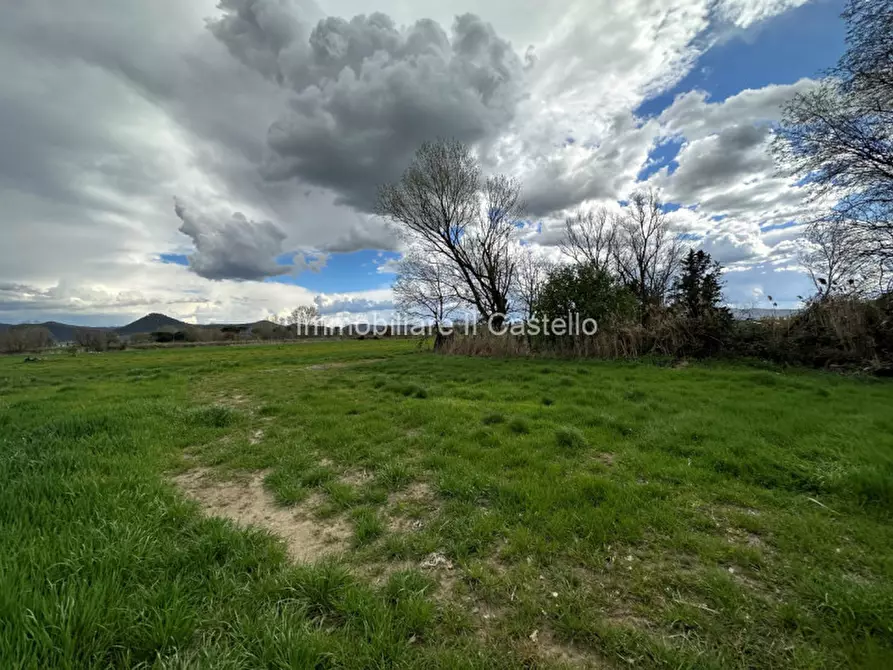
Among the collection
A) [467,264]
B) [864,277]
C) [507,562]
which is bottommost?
[507,562]

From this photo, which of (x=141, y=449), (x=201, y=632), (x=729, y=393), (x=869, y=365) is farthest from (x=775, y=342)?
(x=141, y=449)

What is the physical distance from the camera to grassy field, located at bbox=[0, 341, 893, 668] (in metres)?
1.71

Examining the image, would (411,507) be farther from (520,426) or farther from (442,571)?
(520,426)

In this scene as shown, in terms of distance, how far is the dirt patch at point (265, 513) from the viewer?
271cm

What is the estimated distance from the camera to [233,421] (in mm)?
6293

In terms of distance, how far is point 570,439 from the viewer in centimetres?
466

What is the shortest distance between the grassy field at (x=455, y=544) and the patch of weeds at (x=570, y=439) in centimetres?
3

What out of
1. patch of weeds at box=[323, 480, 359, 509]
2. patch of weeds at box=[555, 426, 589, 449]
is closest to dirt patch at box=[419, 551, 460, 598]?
patch of weeds at box=[323, 480, 359, 509]

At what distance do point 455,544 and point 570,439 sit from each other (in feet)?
8.49

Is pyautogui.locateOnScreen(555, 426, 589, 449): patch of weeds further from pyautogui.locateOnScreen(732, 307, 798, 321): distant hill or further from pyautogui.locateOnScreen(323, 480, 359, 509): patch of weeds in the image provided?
pyautogui.locateOnScreen(732, 307, 798, 321): distant hill

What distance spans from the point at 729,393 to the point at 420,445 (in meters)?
6.67

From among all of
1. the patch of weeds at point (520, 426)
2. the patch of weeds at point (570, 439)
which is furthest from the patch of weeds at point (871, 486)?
the patch of weeds at point (520, 426)

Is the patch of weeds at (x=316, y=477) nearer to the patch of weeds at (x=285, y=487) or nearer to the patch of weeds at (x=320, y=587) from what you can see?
the patch of weeds at (x=285, y=487)

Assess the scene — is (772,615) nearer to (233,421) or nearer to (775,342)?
(233,421)
